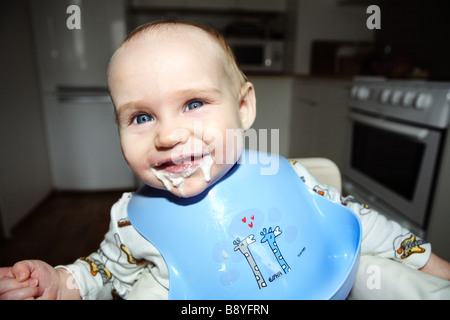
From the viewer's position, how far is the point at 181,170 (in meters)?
0.48

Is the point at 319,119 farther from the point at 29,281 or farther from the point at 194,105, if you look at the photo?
the point at 29,281

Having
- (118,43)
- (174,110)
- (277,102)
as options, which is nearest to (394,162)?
(174,110)

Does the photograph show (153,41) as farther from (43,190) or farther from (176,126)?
(43,190)

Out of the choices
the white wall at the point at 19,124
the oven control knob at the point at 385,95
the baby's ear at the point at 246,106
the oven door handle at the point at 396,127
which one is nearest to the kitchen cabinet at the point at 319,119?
the oven door handle at the point at 396,127

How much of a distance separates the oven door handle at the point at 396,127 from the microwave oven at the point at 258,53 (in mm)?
1634

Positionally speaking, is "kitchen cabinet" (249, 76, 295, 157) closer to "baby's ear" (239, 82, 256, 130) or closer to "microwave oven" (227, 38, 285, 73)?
"microwave oven" (227, 38, 285, 73)

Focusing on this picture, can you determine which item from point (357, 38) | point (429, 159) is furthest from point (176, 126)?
point (357, 38)

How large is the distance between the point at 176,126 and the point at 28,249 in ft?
5.94

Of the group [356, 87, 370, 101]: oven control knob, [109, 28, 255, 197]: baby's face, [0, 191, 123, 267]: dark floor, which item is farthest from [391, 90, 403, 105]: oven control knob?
[0, 191, 123, 267]: dark floor

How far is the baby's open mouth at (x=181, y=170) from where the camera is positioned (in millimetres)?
479

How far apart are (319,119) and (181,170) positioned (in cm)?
204

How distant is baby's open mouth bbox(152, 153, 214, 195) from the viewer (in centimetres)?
48

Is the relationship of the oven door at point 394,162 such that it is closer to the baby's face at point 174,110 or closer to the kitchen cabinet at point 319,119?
the kitchen cabinet at point 319,119

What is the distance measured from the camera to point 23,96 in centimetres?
223
